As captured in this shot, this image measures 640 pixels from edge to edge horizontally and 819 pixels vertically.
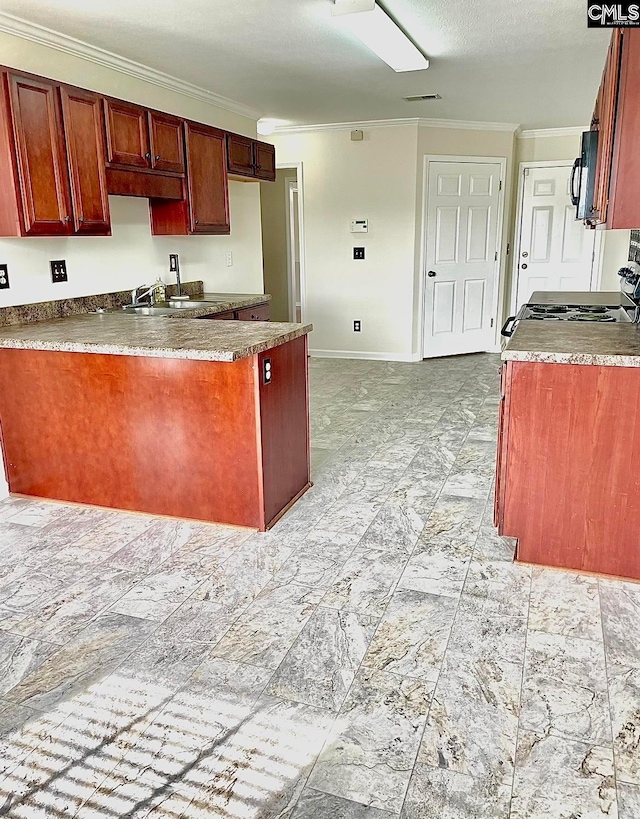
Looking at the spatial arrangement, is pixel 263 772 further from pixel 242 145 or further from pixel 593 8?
pixel 242 145

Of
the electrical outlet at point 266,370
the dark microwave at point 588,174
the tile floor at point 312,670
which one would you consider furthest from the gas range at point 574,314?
the electrical outlet at point 266,370

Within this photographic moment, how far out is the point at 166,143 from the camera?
387cm

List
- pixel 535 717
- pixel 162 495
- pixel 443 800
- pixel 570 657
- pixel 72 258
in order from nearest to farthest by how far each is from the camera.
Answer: pixel 443 800 → pixel 535 717 → pixel 570 657 → pixel 162 495 → pixel 72 258

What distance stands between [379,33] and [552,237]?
162 inches

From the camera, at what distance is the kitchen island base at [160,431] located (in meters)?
2.77

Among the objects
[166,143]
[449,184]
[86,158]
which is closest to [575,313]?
[166,143]

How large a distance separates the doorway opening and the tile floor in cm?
586

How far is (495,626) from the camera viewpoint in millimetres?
2148

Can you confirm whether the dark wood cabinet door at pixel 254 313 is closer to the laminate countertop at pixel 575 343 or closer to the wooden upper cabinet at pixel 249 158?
the wooden upper cabinet at pixel 249 158

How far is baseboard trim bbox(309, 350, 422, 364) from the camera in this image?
256 inches

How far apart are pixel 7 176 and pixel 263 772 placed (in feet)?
8.67

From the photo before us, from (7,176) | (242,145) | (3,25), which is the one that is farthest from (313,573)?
(242,145)

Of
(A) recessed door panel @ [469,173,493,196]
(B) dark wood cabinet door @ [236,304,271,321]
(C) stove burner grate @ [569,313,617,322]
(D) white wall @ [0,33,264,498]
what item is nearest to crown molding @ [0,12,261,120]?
(D) white wall @ [0,33,264,498]

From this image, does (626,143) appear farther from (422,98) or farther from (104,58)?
(422,98)
